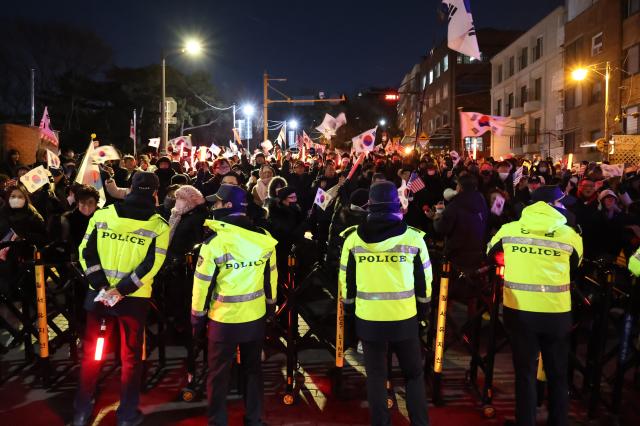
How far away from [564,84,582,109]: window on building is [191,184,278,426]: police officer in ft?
109

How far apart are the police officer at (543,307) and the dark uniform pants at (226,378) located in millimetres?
2204

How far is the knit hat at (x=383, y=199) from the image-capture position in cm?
427

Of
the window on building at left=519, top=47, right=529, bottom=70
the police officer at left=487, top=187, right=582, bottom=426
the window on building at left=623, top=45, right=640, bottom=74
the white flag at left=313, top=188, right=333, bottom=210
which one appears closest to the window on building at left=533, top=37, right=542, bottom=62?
the window on building at left=519, top=47, right=529, bottom=70

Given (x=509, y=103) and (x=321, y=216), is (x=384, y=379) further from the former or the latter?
(x=509, y=103)

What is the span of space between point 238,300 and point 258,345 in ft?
1.56

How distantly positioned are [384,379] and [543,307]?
1.44m

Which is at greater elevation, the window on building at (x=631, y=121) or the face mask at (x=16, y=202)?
the window on building at (x=631, y=121)

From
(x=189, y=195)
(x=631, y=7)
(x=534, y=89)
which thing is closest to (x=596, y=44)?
(x=631, y=7)

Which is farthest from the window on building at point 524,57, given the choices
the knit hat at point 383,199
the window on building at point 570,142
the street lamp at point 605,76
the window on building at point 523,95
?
the knit hat at point 383,199

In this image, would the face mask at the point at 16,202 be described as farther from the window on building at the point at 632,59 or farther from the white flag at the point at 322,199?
the window on building at the point at 632,59

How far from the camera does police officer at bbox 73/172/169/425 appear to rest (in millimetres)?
4684

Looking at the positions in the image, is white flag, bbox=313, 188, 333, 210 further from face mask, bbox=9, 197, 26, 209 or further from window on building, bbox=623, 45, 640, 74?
window on building, bbox=623, 45, 640, 74

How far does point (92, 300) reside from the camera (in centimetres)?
477

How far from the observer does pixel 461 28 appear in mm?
11734
